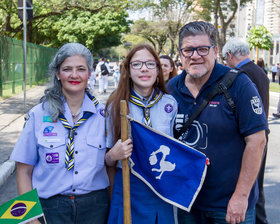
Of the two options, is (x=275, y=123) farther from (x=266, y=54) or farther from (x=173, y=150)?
(x=266, y=54)

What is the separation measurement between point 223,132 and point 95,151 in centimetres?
87

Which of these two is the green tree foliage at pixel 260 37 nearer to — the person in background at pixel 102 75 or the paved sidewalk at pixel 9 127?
the person in background at pixel 102 75

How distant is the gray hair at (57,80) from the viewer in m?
2.30

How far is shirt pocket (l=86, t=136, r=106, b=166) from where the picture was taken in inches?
91.7

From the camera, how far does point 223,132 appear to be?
227 centimetres

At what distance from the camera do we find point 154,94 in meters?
2.64

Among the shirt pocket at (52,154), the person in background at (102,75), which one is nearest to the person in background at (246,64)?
the shirt pocket at (52,154)

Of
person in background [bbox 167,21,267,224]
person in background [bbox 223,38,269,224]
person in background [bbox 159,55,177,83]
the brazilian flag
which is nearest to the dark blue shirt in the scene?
person in background [bbox 167,21,267,224]

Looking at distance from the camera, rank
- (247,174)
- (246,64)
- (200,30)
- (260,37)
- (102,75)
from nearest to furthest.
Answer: (247,174), (200,30), (246,64), (102,75), (260,37)

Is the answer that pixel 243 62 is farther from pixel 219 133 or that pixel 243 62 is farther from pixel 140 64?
pixel 219 133

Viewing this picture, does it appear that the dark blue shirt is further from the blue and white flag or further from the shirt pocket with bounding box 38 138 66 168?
the shirt pocket with bounding box 38 138 66 168

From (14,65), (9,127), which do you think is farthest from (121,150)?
(14,65)

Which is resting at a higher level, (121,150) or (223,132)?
(223,132)

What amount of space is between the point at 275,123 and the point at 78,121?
9.48m
